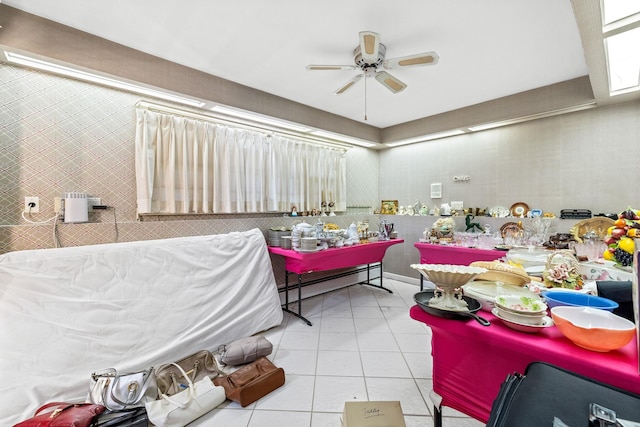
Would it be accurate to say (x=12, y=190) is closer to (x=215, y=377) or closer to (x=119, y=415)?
(x=119, y=415)

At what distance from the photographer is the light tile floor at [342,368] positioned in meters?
1.81

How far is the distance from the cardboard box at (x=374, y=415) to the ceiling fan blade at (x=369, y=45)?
2.45m

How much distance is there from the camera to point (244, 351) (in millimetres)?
2367

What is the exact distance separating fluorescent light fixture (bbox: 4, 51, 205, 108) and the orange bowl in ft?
11.8

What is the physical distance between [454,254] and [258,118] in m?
3.26

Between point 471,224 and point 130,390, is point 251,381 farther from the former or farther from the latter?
point 471,224

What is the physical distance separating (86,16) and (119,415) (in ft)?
9.66

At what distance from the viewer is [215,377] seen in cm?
219

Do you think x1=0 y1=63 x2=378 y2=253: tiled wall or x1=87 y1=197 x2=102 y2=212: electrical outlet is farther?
x1=87 y1=197 x2=102 y2=212: electrical outlet

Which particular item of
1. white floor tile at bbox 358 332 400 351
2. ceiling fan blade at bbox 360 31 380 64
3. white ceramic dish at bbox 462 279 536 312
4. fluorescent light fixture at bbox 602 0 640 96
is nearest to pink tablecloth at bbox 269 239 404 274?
white floor tile at bbox 358 332 400 351

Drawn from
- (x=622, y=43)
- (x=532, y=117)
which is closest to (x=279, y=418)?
(x=622, y=43)

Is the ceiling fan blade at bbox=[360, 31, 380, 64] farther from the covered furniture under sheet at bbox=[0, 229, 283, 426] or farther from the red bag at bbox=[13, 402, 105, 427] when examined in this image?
the red bag at bbox=[13, 402, 105, 427]

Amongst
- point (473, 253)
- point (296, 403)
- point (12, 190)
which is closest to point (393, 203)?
point (473, 253)

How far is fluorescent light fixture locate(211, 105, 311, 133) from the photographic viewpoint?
3.38m
